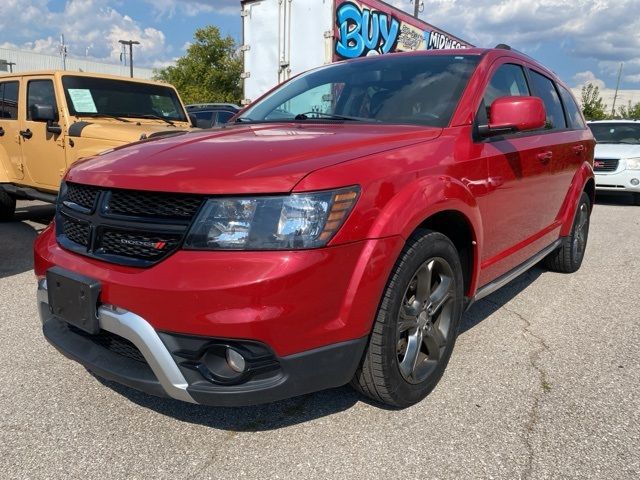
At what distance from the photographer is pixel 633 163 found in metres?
9.50

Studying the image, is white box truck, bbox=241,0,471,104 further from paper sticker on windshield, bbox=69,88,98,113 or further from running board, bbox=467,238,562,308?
running board, bbox=467,238,562,308

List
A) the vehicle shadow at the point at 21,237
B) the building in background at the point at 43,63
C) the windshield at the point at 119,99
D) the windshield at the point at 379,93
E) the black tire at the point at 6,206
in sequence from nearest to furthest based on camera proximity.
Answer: the windshield at the point at 379,93, the vehicle shadow at the point at 21,237, the windshield at the point at 119,99, the black tire at the point at 6,206, the building in background at the point at 43,63

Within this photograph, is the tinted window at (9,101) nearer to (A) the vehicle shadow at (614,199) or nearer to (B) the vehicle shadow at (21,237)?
(B) the vehicle shadow at (21,237)

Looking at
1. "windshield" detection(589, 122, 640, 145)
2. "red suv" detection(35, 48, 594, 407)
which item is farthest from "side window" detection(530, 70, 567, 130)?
"windshield" detection(589, 122, 640, 145)

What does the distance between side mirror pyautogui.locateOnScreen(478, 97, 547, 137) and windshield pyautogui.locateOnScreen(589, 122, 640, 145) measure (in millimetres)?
9314

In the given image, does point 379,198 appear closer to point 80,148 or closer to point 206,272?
point 206,272

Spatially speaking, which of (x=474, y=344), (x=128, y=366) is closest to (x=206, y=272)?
(x=128, y=366)

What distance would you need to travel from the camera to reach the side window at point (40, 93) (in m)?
6.02

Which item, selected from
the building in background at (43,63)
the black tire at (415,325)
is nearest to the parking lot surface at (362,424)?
the black tire at (415,325)

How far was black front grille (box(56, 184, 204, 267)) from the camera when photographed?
1.94 meters

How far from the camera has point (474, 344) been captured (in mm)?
3203

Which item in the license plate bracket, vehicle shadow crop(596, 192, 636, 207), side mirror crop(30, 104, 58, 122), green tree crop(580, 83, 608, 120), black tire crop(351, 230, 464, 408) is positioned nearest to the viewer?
the license plate bracket

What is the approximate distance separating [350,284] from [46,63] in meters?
74.8

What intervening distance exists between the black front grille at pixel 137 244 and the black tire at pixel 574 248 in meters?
3.54
